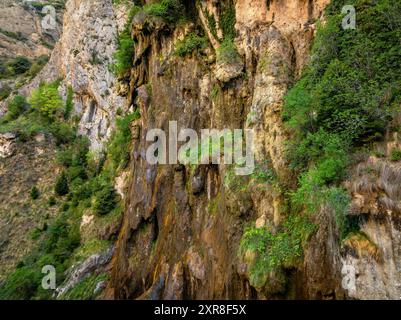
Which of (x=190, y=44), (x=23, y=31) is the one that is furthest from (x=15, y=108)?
(x=190, y=44)

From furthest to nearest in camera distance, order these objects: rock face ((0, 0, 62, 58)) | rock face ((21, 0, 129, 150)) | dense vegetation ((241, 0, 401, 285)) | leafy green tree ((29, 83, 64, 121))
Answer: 1. rock face ((0, 0, 62, 58))
2. leafy green tree ((29, 83, 64, 121))
3. rock face ((21, 0, 129, 150))
4. dense vegetation ((241, 0, 401, 285))

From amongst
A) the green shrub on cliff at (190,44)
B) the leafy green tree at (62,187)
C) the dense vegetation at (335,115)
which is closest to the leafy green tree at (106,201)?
the leafy green tree at (62,187)

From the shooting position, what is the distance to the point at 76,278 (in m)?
24.0

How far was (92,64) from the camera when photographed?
128ft

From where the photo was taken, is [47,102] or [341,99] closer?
[341,99]

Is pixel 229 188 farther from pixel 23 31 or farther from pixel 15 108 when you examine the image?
pixel 23 31

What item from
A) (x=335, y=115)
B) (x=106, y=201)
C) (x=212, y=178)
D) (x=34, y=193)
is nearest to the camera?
(x=335, y=115)

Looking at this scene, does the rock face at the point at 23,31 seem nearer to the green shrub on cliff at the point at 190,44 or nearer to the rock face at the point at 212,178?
the rock face at the point at 212,178

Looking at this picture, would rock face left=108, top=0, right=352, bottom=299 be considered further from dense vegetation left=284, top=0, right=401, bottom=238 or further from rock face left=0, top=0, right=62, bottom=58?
rock face left=0, top=0, right=62, bottom=58

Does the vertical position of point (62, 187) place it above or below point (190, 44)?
below

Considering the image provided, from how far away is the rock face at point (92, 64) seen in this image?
37.5 metres

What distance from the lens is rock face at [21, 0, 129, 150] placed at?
37.5m

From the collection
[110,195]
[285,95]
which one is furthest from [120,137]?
[285,95]

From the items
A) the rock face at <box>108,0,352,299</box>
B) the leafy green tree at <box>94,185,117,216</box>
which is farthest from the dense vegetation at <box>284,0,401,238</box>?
the leafy green tree at <box>94,185,117,216</box>
